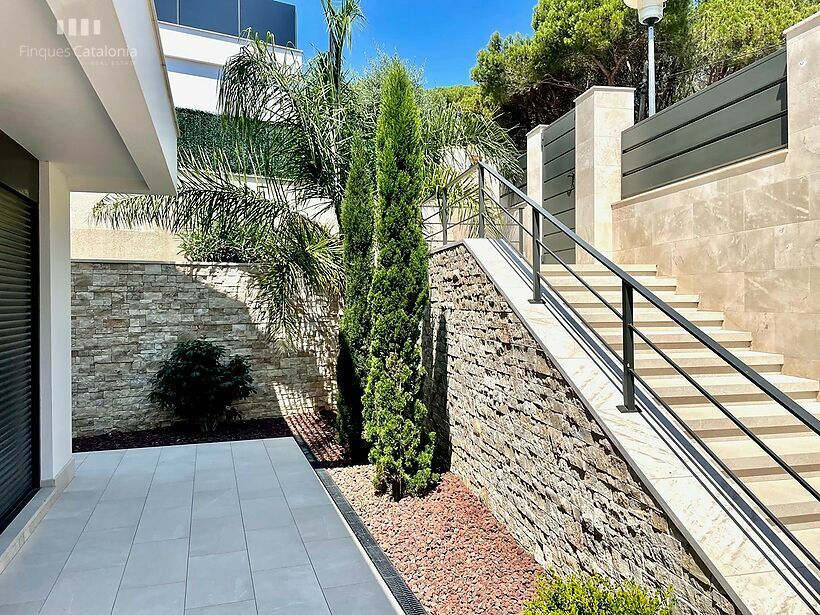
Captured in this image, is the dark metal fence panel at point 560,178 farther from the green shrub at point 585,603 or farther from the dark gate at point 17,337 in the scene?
the dark gate at point 17,337

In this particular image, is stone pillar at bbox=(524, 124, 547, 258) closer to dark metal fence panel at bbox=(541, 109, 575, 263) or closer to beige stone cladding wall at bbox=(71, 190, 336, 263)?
dark metal fence panel at bbox=(541, 109, 575, 263)

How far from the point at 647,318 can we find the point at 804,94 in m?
1.97

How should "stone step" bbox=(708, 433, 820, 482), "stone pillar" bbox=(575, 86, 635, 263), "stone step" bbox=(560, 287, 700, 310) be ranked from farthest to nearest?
1. "stone pillar" bbox=(575, 86, 635, 263)
2. "stone step" bbox=(560, 287, 700, 310)
3. "stone step" bbox=(708, 433, 820, 482)

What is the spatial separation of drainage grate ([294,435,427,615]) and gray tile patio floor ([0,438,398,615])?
0.08 m

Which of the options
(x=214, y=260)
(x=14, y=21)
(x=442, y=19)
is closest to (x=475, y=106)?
(x=442, y=19)

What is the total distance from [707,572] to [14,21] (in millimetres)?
3841

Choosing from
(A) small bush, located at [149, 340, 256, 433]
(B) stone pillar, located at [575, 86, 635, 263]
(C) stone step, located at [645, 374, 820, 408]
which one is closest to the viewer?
(C) stone step, located at [645, 374, 820, 408]

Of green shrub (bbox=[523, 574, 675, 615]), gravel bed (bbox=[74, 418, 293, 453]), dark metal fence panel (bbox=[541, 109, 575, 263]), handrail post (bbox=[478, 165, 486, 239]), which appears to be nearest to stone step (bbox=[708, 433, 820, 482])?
green shrub (bbox=[523, 574, 675, 615])

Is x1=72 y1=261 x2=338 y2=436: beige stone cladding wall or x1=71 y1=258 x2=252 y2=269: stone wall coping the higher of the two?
x1=71 y1=258 x2=252 y2=269: stone wall coping

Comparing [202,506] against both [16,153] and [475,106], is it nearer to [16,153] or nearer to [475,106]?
[16,153]

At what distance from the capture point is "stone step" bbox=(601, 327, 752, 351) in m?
4.13

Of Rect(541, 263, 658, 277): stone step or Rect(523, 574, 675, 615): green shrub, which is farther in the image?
Rect(541, 263, 658, 277): stone step

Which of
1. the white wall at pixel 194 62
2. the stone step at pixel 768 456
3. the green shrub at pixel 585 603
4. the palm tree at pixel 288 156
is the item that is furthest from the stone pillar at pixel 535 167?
the white wall at pixel 194 62

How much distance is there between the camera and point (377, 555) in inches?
149
